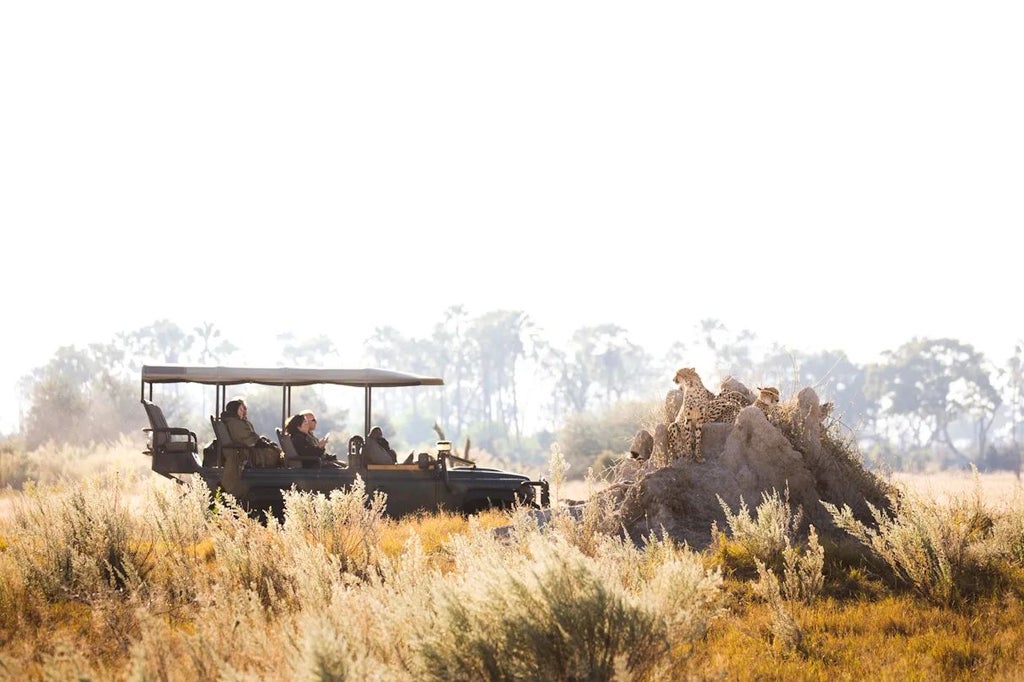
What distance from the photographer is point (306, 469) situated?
13.6m

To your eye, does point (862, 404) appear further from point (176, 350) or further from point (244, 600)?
point (244, 600)

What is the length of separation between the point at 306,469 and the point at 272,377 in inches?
47.9

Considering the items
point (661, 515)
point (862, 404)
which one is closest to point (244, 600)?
point (661, 515)

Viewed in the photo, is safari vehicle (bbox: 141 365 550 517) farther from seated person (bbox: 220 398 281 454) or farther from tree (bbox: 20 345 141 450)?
tree (bbox: 20 345 141 450)

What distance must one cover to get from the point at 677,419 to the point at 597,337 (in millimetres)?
75085

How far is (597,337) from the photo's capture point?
88.6m

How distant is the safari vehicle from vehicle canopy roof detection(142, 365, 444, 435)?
0.5 inches

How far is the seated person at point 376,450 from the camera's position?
13.9 metres

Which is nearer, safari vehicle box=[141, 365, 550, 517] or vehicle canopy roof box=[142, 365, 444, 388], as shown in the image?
safari vehicle box=[141, 365, 550, 517]

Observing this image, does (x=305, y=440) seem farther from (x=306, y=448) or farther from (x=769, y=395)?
(x=769, y=395)

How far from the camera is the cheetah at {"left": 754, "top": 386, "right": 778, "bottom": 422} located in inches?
538

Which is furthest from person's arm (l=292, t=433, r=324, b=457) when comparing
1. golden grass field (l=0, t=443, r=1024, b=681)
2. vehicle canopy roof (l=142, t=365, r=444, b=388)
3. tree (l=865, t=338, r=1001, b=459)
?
tree (l=865, t=338, r=1001, b=459)

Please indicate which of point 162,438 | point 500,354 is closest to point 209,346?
point 500,354

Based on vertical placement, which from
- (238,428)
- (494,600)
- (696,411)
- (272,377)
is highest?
(272,377)
